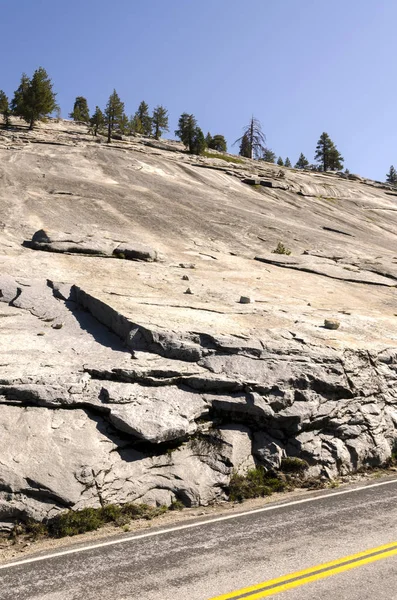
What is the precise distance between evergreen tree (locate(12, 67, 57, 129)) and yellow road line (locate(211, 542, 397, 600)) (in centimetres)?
7399

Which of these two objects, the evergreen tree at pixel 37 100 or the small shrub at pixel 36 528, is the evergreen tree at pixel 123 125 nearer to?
the evergreen tree at pixel 37 100

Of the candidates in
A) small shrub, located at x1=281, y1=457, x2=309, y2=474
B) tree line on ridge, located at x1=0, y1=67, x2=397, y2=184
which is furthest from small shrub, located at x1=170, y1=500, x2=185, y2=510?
tree line on ridge, located at x1=0, y1=67, x2=397, y2=184

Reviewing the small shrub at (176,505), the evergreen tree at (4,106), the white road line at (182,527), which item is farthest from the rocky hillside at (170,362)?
the evergreen tree at (4,106)

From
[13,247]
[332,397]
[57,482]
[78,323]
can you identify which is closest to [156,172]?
[13,247]

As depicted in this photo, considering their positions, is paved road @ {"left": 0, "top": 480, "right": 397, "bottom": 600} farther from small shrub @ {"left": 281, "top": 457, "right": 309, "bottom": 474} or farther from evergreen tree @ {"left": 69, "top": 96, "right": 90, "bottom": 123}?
evergreen tree @ {"left": 69, "top": 96, "right": 90, "bottom": 123}

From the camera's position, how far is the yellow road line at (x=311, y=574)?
7.75 metres

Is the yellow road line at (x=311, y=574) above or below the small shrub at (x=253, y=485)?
above

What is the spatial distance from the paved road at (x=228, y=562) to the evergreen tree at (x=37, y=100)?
236 feet

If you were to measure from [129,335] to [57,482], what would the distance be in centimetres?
553

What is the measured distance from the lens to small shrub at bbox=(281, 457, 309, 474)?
45.4 ft

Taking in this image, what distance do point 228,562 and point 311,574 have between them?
1561 millimetres

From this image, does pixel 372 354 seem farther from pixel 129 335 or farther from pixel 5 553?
pixel 5 553

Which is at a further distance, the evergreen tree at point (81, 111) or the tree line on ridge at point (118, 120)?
the evergreen tree at point (81, 111)

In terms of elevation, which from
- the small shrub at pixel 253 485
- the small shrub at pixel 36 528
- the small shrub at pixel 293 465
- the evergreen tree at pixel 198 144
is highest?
the evergreen tree at pixel 198 144
